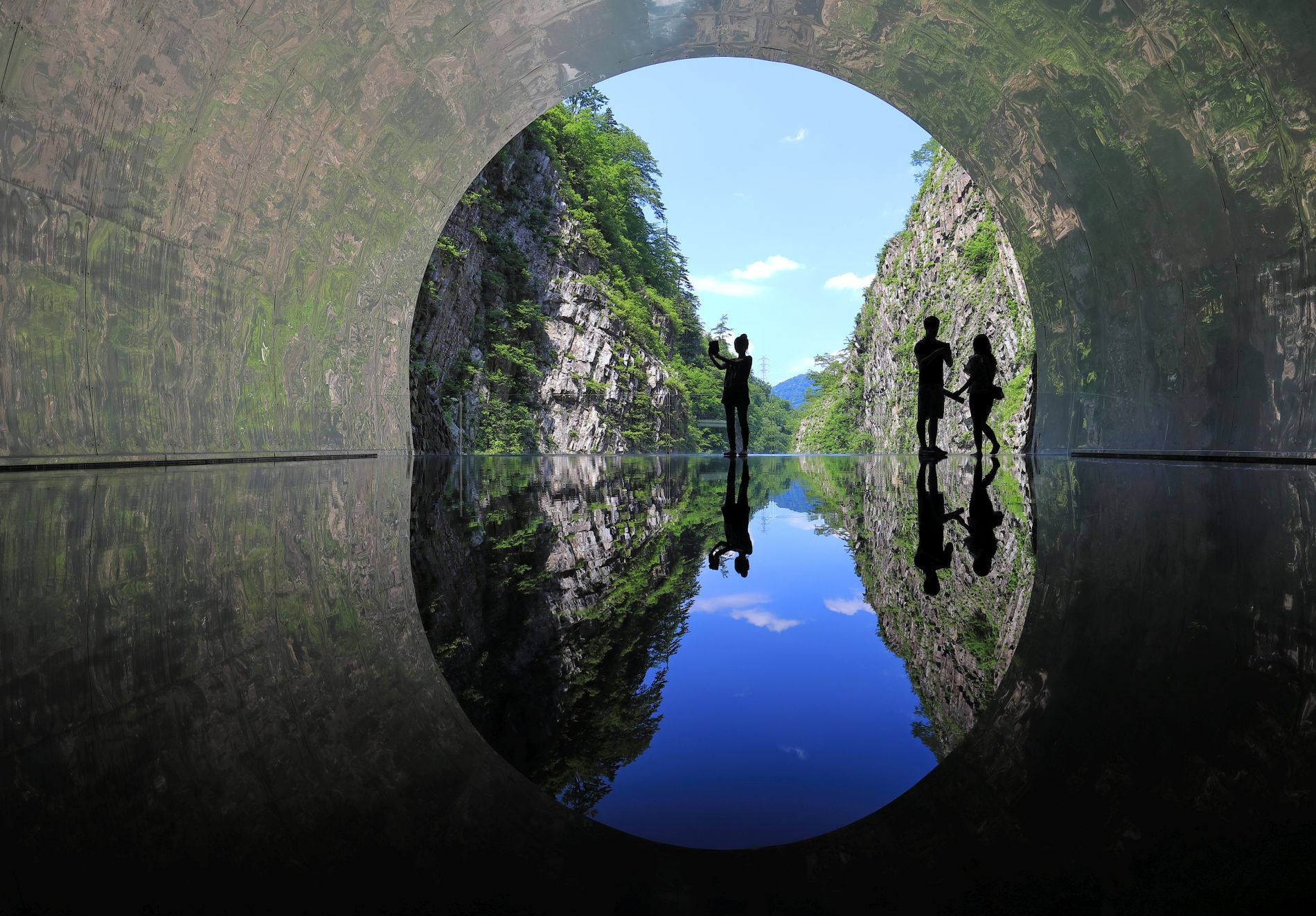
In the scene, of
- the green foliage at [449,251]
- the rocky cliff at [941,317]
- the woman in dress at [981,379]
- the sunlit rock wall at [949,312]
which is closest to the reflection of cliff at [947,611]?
the woman in dress at [981,379]

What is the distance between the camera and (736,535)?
13.8 ft

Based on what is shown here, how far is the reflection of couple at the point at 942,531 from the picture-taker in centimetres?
304

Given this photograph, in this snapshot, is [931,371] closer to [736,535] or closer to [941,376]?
[941,376]

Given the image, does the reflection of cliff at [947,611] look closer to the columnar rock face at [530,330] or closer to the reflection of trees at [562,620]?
the reflection of trees at [562,620]

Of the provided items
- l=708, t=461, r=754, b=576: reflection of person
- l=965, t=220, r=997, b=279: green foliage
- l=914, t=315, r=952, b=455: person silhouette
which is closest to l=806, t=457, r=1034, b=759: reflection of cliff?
l=708, t=461, r=754, b=576: reflection of person

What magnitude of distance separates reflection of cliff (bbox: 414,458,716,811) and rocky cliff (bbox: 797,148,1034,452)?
14.6 meters

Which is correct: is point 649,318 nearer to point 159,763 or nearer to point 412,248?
point 412,248

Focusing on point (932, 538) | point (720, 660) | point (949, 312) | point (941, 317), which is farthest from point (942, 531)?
point (941, 317)

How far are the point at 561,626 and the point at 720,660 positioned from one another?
533 mm

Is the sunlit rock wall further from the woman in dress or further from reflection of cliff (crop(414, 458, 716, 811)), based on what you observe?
reflection of cliff (crop(414, 458, 716, 811))

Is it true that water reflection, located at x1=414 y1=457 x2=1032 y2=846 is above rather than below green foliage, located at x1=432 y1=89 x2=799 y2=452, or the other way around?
below

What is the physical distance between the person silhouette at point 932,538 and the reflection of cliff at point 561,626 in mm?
826

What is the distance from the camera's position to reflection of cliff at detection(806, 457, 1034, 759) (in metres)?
1.50

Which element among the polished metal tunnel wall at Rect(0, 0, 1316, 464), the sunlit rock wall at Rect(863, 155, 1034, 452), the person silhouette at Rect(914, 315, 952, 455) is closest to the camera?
the polished metal tunnel wall at Rect(0, 0, 1316, 464)
